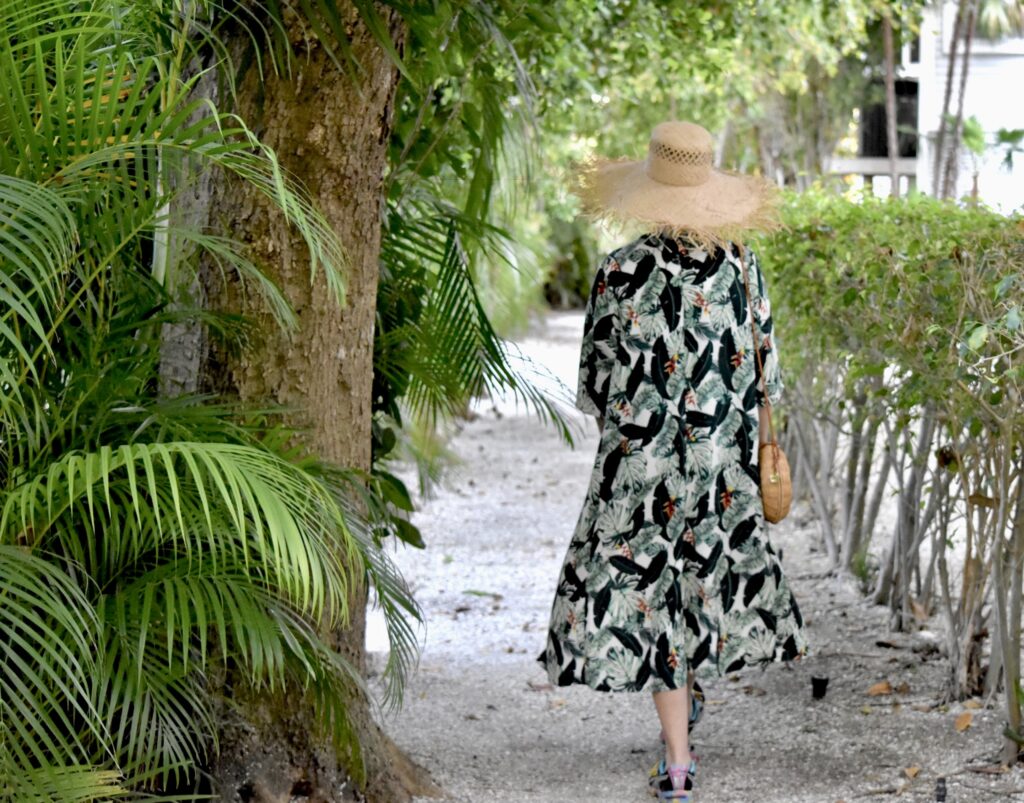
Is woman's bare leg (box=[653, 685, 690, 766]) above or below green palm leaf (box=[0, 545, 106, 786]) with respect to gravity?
below

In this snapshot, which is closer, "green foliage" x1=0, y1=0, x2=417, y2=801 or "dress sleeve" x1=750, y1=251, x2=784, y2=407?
"green foliage" x1=0, y1=0, x2=417, y2=801

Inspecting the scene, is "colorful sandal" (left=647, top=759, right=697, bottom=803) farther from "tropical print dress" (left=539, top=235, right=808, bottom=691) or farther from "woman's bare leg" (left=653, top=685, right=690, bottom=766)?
"tropical print dress" (left=539, top=235, right=808, bottom=691)

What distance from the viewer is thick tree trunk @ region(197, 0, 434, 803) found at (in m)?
3.13

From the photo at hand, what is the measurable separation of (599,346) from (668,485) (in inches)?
16.4

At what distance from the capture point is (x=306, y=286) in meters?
3.18

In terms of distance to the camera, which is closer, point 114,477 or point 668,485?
point 114,477

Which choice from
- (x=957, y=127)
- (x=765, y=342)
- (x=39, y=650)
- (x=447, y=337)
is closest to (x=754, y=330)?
(x=765, y=342)

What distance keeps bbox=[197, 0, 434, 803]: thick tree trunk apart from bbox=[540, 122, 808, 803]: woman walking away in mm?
703

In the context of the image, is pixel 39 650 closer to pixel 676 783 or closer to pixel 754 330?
pixel 676 783

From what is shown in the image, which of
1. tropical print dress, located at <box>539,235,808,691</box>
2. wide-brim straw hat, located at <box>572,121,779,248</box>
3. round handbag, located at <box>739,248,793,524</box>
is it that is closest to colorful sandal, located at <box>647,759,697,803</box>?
tropical print dress, located at <box>539,235,808,691</box>

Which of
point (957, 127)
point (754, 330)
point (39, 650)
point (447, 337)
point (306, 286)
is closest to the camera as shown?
point (39, 650)

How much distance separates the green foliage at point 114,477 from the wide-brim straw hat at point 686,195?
42.3 inches

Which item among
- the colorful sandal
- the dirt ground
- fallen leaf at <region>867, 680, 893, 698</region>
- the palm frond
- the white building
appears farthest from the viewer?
the white building

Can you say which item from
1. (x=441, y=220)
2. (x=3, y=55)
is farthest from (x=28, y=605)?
(x=441, y=220)
